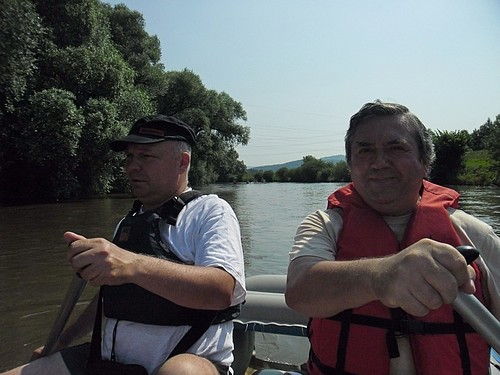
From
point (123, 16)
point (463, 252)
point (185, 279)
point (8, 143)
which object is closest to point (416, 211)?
point (463, 252)

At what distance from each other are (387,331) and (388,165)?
1.92ft

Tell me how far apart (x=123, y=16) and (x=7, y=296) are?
72.4 ft

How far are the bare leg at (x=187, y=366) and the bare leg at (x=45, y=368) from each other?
19.5 inches

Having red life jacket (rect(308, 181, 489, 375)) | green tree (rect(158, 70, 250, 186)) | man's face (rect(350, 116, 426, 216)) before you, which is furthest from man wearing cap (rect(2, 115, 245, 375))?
green tree (rect(158, 70, 250, 186))

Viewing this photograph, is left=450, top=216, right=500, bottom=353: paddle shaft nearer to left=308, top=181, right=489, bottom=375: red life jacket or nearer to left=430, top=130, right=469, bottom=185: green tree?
left=308, top=181, right=489, bottom=375: red life jacket

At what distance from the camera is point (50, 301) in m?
4.76

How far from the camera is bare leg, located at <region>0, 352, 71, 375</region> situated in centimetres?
181

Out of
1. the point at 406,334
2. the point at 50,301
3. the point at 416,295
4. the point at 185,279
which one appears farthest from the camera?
the point at 50,301

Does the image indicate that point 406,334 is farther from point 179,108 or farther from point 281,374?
point 179,108

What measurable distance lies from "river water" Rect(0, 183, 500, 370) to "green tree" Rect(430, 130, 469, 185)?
20.3 meters

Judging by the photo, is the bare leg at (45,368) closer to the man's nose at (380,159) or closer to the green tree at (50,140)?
the man's nose at (380,159)

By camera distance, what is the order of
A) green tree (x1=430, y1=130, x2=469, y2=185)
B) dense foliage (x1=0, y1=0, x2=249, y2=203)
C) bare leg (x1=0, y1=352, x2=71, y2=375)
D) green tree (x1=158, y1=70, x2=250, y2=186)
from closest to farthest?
bare leg (x1=0, y1=352, x2=71, y2=375), dense foliage (x1=0, y1=0, x2=249, y2=203), green tree (x1=158, y1=70, x2=250, y2=186), green tree (x1=430, y1=130, x2=469, y2=185)

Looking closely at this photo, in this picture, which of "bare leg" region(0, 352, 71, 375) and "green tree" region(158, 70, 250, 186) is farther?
"green tree" region(158, 70, 250, 186)

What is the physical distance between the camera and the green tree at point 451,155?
3338 centimetres
